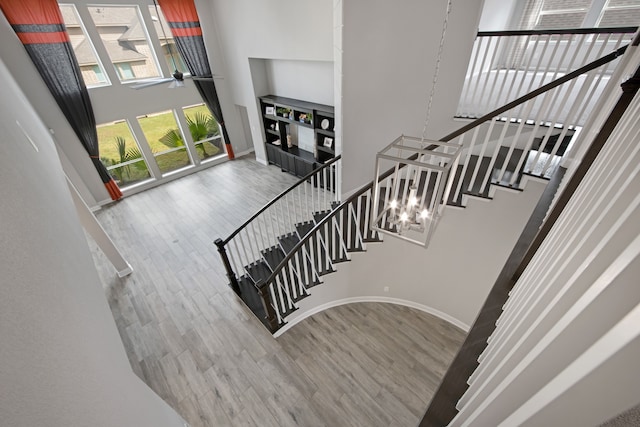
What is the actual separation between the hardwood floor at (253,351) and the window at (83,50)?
356 cm

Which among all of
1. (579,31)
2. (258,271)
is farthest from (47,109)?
(579,31)

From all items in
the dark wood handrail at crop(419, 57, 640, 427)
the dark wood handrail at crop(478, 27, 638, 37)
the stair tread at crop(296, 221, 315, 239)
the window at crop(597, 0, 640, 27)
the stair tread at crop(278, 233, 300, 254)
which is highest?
the window at crop(597, 0, 640, 27)

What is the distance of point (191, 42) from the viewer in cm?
595

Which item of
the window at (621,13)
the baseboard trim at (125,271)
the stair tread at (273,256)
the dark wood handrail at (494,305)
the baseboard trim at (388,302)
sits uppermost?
the window at (621,13)

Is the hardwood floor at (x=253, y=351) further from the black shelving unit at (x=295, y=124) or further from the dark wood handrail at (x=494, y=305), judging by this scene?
the black shelving unit at (x=295, y=124)

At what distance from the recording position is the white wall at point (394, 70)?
2.92 m

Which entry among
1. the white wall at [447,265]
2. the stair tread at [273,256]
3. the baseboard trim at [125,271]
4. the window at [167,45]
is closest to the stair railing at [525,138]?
the white wall at [447,265]

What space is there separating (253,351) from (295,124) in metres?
4.76

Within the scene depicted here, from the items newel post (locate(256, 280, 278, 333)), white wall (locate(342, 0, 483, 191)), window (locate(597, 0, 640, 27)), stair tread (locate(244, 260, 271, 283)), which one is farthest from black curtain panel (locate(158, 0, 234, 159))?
window (locate(597, 0, 640, 27))

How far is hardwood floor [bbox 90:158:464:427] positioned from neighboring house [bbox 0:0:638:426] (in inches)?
32.7

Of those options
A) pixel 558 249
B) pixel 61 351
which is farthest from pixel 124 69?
Answer: pixel 558 249

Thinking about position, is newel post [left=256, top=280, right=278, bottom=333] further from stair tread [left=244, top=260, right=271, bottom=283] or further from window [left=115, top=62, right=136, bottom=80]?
window [left=115, top=62, right=136, bottom=80]

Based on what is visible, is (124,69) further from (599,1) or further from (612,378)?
(599,1)

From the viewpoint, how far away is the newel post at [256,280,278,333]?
2840 millimetres
